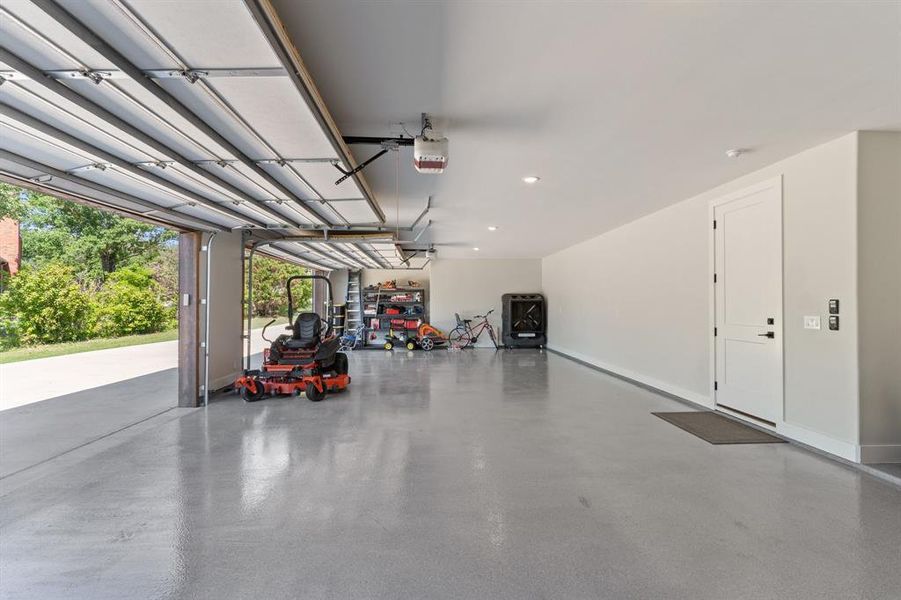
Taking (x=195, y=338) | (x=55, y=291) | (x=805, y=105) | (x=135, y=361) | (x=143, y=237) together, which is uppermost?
(x=143, y=237)

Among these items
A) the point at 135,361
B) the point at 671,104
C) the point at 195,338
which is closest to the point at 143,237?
the point at 135,361

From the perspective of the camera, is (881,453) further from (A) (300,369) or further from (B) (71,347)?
(B) (71,347)

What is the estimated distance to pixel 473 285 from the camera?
1134 cm

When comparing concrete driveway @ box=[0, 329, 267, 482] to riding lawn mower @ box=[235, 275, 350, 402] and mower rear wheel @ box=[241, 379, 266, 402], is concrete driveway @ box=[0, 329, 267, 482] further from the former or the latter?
riding lawn mower @ box=[235, 275, 350, 402]

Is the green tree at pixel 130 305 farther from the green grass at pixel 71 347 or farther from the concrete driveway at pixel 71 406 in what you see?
the concrete driveway at pixel 71 406

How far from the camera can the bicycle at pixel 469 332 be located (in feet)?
36.5

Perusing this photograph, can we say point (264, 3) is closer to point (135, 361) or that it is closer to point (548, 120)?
point (548, 120)

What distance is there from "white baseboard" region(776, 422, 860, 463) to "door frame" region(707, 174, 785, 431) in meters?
0.07

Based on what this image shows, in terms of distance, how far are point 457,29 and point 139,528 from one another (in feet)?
10.5

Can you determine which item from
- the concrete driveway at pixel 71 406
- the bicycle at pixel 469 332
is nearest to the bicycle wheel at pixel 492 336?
the bicycle at pixel 469 332

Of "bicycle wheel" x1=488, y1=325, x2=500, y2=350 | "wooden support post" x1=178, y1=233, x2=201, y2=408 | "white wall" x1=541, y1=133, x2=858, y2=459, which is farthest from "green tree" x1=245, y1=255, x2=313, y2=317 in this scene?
"white wall" x1=541, y1=133, x2=858, y2=459

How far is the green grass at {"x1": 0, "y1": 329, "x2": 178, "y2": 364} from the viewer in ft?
34.0

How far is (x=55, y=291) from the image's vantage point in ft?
39.8

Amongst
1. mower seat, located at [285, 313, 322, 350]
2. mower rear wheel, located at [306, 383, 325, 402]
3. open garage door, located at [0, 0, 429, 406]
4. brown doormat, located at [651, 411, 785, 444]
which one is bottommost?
brown doormat, located at [651, 411, 785, 444]
